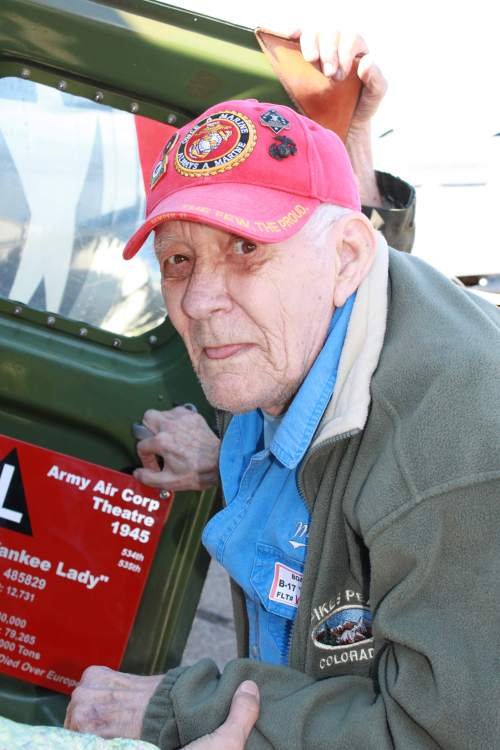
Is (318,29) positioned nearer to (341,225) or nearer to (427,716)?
(341,225)

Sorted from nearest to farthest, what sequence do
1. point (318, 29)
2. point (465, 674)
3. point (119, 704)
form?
point (465, 674)
point (119, 704)
point (318, 29)

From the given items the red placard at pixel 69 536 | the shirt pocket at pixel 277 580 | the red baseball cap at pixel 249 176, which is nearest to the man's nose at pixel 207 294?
the red baseball cap at pixel 249 176

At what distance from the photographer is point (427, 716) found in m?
1.35

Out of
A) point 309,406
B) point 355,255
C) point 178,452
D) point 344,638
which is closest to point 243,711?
point 344,638

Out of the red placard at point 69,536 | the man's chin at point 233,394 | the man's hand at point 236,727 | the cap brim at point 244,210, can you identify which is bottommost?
the red placard at point 69,536

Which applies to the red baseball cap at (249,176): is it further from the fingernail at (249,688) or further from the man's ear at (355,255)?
the fingernail at (249,688)

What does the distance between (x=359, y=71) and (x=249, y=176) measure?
31.4 inches

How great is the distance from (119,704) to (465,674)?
0.58m

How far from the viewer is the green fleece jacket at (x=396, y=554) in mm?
1338

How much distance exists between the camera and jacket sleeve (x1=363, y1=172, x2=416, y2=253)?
2.45 meters

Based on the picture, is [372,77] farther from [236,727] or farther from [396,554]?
[236,727]

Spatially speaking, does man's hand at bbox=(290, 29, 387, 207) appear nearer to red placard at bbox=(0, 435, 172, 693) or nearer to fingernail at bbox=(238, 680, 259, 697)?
red placard at bbox=(0, 435, 172, 693)

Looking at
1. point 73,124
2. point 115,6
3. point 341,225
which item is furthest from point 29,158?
point 341,225

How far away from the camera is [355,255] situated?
66.9 inches
